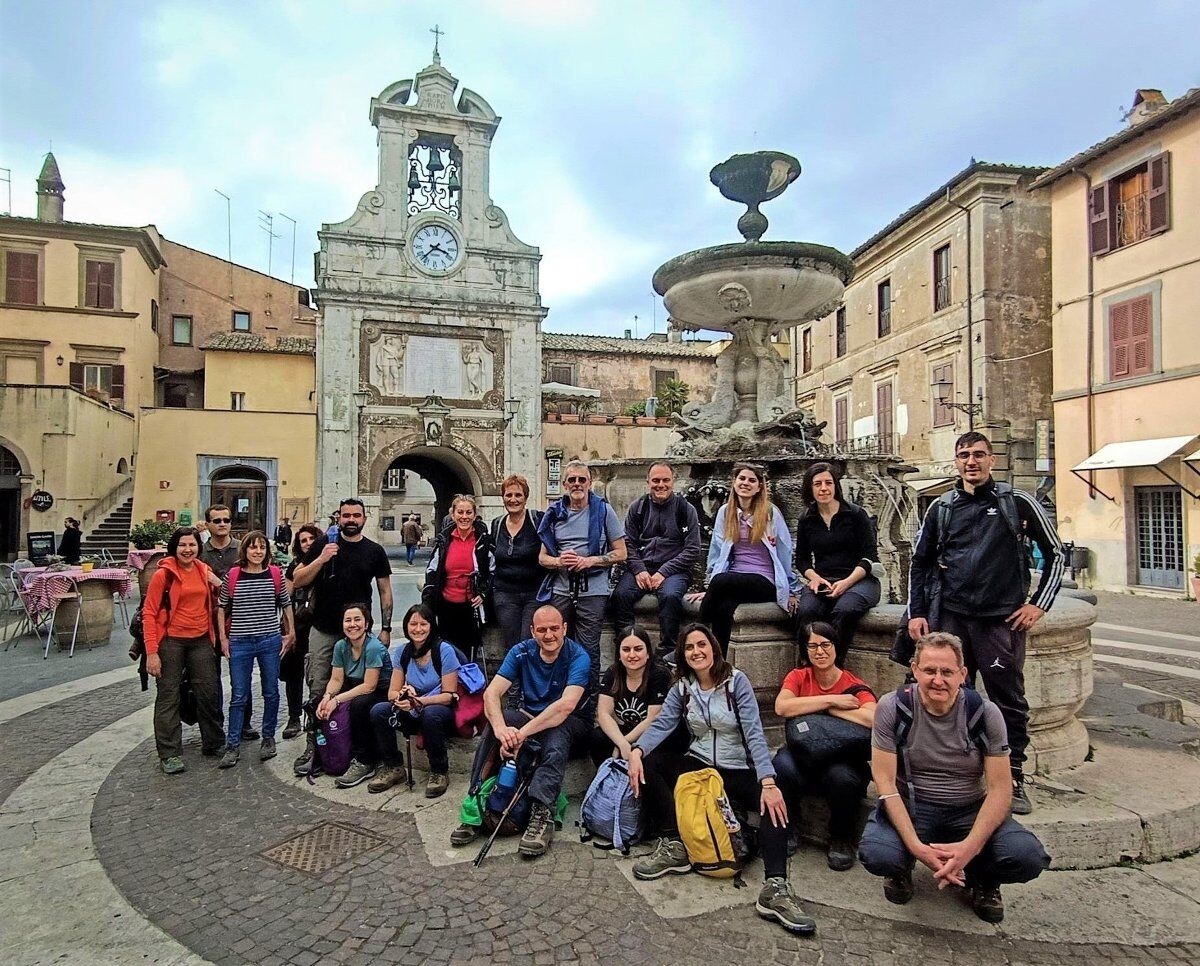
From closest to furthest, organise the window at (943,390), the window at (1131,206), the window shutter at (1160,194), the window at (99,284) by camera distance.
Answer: the window shutter at (1160,194) < the window at (1131,206) < the window at (943,390) < the window at (99,284)

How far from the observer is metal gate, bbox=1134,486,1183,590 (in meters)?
16.1

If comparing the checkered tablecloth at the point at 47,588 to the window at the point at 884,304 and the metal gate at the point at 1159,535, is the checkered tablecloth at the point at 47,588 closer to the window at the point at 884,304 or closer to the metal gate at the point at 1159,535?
the metal gate at the point at 1159,535

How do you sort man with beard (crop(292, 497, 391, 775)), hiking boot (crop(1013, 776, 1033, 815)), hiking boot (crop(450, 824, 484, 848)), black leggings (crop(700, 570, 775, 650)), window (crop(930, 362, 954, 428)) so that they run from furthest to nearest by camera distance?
window (crop(930, 362, 954, 428))
man with beard (crop(292, 497, 391, 775))
black leggings (crop(700, 570, 775, 650))
hiking boot (crop(450, 824, 484, 848))
hiking boot (crop(1013, 776, 1033, 815))

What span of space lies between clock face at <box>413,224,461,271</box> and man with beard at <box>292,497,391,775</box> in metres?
22.4

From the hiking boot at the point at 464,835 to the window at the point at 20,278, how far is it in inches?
1212

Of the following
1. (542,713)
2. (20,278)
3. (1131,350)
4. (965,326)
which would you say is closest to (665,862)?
(542,713)

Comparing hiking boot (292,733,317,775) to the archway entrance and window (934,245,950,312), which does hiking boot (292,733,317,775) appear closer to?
the archway entrance

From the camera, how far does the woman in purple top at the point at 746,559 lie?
14.5 ft

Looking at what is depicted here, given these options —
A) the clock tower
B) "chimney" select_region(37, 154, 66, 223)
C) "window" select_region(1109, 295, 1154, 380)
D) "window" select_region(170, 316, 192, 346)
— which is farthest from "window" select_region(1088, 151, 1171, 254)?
"chimney" select_region(37, 154, 66, 223)

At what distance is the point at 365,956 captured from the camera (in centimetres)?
297

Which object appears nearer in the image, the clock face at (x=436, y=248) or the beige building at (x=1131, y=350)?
the beige building at (x=1131, y=350)

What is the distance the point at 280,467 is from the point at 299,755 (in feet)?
71.0

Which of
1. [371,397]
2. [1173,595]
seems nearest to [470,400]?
[371,397]

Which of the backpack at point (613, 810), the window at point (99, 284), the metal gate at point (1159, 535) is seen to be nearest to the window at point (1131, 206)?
the metal gate at point (1159, 535)
